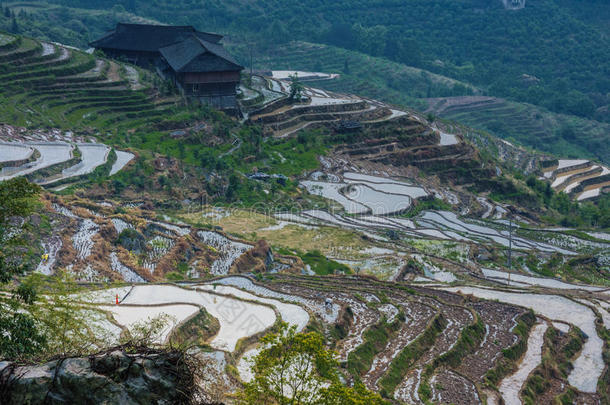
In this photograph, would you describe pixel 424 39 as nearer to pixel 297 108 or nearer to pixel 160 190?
pixel 297 108

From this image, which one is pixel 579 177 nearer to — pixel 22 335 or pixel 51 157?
pixel 51 157

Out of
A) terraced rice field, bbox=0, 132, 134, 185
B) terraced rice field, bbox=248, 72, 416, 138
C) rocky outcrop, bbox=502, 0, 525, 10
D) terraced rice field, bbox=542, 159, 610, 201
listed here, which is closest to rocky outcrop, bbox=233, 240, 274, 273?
terraced rice field, bbox=0, 132, 134, 185

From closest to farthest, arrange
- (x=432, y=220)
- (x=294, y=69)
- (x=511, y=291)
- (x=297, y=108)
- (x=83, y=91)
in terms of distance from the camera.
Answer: (x=511, y=291)
(x=432, y=220)
(x=83, y=91)
(x=297, y=108)
(x=294, y=69)

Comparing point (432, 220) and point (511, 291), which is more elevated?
point (511, 291)

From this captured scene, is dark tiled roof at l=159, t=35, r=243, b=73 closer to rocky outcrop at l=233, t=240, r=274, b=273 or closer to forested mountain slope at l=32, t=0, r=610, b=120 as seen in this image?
rocky outcrop at l=233, t=240, r=274, b=273

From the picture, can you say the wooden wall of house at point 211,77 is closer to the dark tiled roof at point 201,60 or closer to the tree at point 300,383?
the dark tiled roof at point 201,60

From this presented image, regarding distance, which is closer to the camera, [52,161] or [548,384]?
[548,384]

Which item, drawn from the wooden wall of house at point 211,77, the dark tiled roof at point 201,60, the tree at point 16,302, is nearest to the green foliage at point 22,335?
the tree at point 16,302

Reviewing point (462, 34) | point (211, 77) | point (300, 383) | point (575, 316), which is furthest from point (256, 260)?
point (462, 34)

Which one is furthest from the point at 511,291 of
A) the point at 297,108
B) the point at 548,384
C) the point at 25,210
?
the point at 297,108
